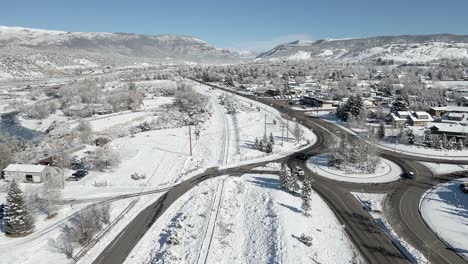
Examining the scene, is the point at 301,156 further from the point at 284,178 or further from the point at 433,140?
the point at 433,140

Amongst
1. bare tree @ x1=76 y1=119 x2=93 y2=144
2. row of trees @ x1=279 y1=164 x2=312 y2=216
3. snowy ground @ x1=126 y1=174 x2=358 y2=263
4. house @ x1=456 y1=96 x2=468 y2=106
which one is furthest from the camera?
house @ x1=456 y1=96 x2=468 y2=106

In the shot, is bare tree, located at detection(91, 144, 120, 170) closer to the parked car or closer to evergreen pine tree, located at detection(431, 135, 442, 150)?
the parked car

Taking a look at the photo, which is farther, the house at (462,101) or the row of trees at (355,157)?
the house at (462,101)

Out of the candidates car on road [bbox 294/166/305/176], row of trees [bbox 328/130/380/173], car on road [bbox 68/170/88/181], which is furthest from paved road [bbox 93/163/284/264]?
car on road [bbox 68/170/88/181]

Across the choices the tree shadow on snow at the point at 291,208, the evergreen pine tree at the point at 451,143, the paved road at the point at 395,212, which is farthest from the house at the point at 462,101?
the tree shadow on snow at the point at 291,208

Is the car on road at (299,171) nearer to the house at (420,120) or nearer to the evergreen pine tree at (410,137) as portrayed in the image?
the evergreen pine tree at (410,137)

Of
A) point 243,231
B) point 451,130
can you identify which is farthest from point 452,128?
point 243,231
